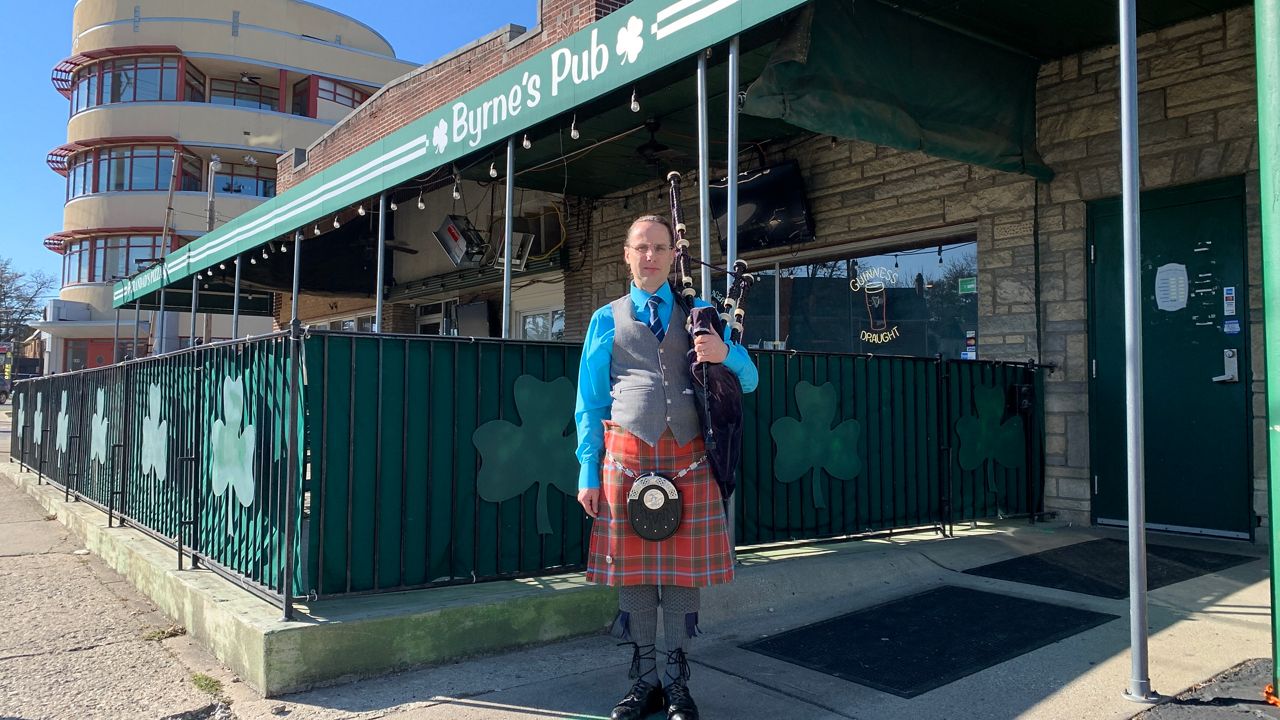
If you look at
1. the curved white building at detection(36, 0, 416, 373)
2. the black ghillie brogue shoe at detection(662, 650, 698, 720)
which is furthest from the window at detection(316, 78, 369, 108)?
the black ghillie brogue shoe at detection(662, 650, 698, 720)

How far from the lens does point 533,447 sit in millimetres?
4703

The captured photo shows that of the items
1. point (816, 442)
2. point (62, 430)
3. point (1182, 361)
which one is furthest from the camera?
point (62, 430)

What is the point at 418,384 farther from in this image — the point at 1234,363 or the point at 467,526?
the point at 1234,363

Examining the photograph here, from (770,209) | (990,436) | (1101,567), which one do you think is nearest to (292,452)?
(1101,567)

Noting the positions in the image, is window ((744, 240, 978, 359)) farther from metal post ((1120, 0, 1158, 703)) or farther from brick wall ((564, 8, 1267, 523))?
metal post ((1120, 0, 1158, 703))

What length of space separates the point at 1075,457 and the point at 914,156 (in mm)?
3138

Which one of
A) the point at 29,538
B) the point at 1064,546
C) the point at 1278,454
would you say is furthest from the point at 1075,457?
the point at 29,538

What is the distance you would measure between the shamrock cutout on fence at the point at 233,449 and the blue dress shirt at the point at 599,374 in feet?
6.34

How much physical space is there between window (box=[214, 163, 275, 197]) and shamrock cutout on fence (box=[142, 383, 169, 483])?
4041cm

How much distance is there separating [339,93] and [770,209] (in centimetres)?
4203

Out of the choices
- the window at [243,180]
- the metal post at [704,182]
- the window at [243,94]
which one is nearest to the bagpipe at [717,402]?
the metal post at [704,182]

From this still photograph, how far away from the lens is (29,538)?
25.6 ft

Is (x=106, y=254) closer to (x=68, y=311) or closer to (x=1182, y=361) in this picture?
(x=68, y=311)

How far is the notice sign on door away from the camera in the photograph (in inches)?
262
